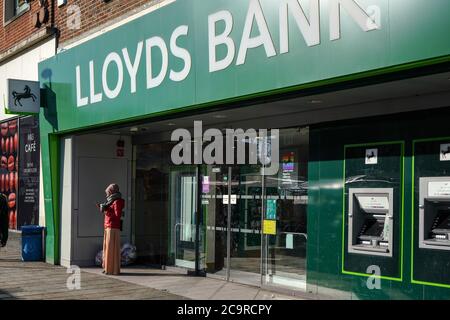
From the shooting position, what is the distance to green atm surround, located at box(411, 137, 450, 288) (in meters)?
6.46

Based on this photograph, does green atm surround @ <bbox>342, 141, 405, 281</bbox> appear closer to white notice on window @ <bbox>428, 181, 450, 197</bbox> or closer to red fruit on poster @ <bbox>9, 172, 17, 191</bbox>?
white notice on window @ <bbox>428, 181, 450, 197</bbox>

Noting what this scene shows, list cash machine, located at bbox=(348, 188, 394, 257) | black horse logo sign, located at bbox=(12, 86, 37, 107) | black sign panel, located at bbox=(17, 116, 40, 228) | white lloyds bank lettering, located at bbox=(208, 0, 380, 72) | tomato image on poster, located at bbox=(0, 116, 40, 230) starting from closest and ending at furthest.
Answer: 1. white lloyds bank lettering, located at bbox=(208, 0, 380, 72)
2. cash machine, located at bbox=(348, 188, 394, 257)
3. black horse logo sign, located at bbox=(12, 86, 37, 107)
4. black sign panel, located at bbox=(17, 116, 40, 228)
5. tomato image on poster, located at bbox=(0, 116, 40, 230)

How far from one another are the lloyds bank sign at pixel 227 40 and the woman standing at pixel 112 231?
1818mm

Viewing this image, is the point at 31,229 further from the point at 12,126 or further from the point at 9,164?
the point at 12,126

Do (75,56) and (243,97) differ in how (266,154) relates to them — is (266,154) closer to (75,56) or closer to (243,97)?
Result: (243,97)

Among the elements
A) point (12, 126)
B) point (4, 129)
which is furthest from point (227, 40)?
point (4, 129)

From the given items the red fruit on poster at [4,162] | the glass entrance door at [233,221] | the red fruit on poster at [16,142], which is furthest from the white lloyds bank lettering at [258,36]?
the red fruit on poster at [4,162]

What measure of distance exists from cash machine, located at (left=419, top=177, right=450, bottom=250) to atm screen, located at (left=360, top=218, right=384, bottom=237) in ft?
2.05

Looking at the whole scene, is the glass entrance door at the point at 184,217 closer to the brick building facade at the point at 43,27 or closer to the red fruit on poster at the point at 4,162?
the brick building facade at the point at 43,27

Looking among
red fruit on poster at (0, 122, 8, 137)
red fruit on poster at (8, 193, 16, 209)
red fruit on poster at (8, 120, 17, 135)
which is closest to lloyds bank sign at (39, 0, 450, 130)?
red fruit on poster at (8, 120, 17, 135)

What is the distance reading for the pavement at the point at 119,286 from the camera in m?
8.20

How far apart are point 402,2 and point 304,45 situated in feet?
4.17

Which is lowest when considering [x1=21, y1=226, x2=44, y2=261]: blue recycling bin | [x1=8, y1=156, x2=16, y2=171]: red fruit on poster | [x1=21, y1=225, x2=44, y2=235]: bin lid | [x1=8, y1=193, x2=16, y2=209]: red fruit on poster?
[x1=21, y1=226, x2=44, y2=261]: blue recycling bin
